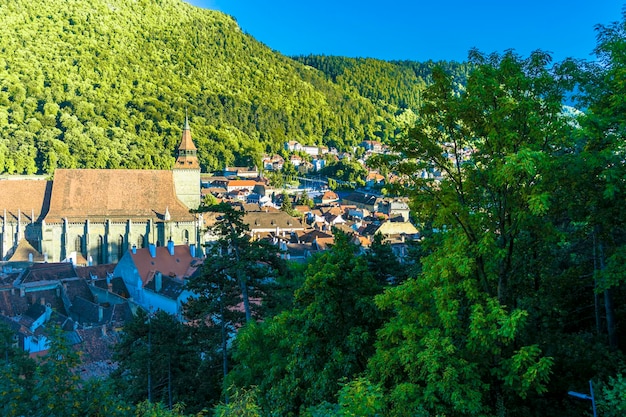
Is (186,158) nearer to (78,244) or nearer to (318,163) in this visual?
(78,244)

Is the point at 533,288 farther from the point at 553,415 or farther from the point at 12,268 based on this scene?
the point at 12,268

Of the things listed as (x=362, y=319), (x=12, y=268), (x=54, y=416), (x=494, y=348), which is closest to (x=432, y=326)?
(x=494, y=348)

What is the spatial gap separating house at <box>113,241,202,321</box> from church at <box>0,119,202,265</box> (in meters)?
10.9

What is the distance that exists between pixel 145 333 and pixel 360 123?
177m

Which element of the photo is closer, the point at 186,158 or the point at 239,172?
the point at 186,158

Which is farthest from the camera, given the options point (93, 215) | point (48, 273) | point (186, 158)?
point (186, 158)

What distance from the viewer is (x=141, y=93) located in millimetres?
134125

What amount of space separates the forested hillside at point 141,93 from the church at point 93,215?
157ft

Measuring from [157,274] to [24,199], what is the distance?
24.6 m

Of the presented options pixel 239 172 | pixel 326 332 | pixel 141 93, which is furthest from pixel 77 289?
pixel 141 93

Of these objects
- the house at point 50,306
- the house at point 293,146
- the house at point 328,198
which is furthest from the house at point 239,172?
the house at point 50,306

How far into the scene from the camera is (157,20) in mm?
180125

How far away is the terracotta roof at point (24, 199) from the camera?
4772 centimetres

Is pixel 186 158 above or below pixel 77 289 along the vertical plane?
above
